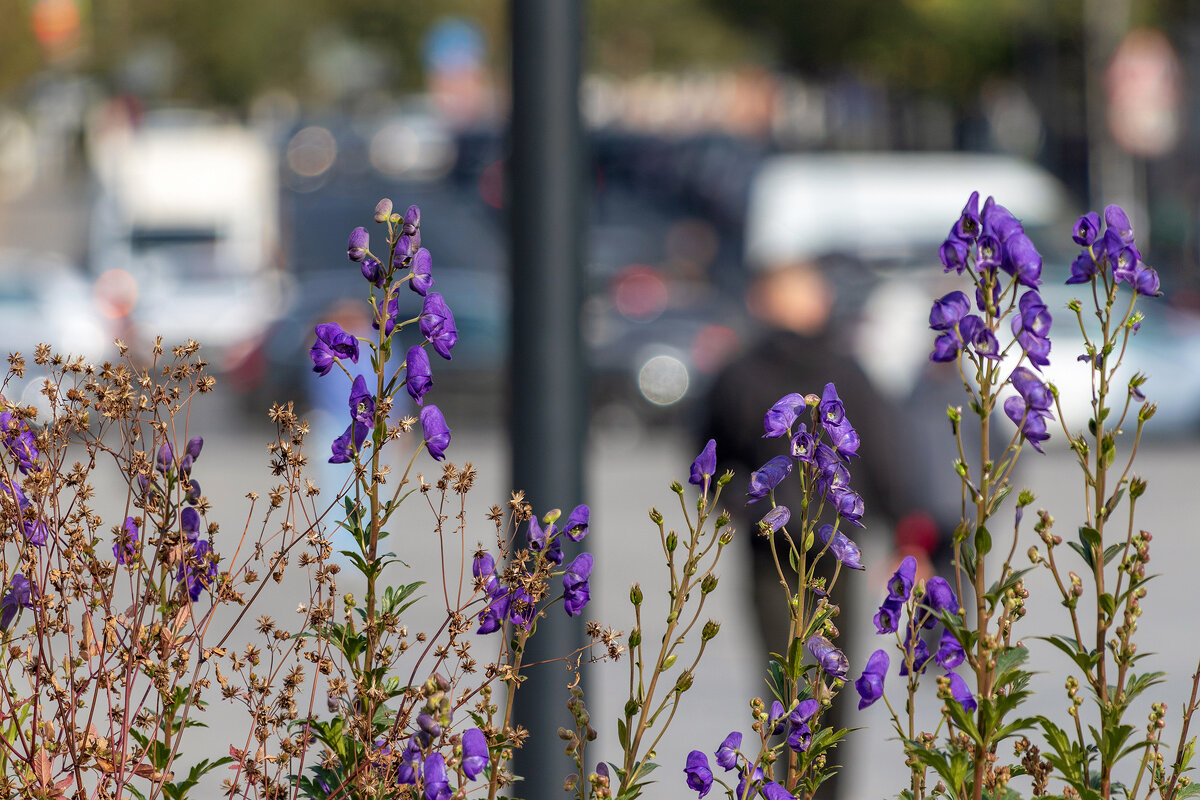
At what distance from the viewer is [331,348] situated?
74.3 inches

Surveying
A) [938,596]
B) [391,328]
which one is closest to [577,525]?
[391,328]

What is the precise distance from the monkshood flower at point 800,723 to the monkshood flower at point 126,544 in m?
0.75

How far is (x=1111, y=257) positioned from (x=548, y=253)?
1371mm

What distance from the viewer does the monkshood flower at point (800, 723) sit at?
71.8 inches

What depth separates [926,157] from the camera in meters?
25.2

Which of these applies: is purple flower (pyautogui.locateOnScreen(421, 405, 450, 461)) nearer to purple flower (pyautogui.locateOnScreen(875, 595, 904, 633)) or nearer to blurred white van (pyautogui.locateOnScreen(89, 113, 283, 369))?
purple flower (pyautogui.locateOnScreen(875, 595, 904, 633))

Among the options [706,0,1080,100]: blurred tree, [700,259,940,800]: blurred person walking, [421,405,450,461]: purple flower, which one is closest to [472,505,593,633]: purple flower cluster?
[421,405,450,461]: purple flower

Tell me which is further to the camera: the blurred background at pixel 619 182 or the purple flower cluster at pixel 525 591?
the blurred background at pixel 619 182

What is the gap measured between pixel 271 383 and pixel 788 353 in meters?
13.2

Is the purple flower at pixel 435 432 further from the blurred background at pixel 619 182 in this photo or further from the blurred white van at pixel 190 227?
the blurred white van at pixel 190 227

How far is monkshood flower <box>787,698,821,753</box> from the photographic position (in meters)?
1.82

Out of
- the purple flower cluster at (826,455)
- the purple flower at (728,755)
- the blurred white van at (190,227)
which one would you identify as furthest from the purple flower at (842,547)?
the blurred white van at (190,227)

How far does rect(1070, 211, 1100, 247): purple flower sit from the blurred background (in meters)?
1.35

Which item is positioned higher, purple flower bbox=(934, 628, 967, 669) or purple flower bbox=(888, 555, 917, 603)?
purple flower bbox=(888, 555, 917, 603)
